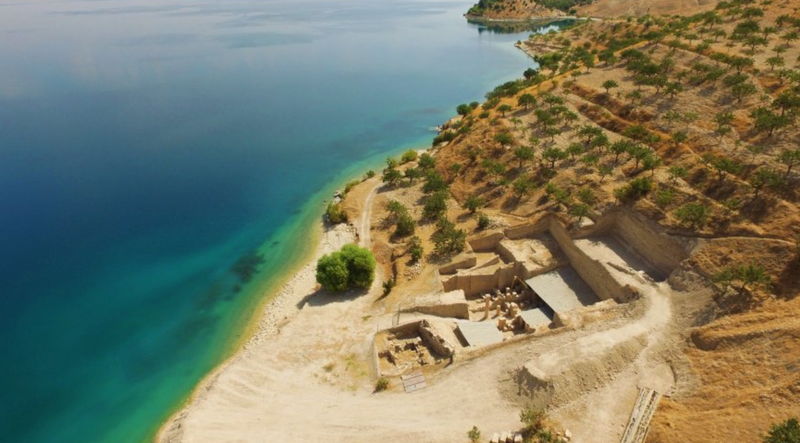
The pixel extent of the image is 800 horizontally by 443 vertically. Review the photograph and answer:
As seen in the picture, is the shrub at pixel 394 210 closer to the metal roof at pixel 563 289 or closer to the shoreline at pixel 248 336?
the shoreline at pixel 248 336

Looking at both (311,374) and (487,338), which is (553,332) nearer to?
(487,338)

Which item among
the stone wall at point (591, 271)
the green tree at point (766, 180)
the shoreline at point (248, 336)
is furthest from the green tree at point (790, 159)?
the shoreline at point (248, 336)

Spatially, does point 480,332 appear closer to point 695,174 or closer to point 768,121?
point 695,174

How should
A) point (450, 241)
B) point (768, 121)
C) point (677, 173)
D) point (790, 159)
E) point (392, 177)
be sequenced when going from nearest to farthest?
point (790, 159), point (768, 121), point (677, 173), point (450, 241), point (392, 177)

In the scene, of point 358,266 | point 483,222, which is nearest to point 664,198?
point 483,222

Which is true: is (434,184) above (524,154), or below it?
below

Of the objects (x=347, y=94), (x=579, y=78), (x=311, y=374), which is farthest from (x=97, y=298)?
(x=347, y=94)

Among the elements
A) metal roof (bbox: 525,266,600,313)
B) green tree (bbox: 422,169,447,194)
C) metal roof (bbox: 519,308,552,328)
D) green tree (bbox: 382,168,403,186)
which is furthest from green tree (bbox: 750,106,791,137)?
green tree (bbox: 382,168,403,186)

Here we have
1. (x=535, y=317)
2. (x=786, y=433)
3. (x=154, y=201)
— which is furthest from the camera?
(x=154, y=201)
